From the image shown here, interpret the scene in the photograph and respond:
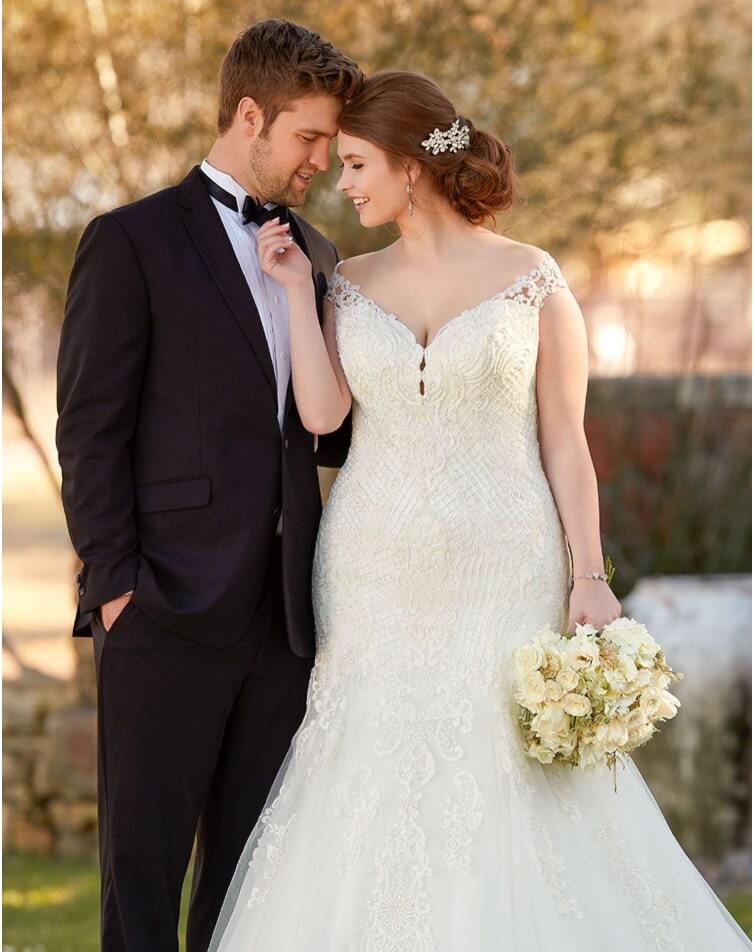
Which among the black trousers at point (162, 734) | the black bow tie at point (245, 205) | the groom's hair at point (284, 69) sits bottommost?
the black trousers at point (162, 734)

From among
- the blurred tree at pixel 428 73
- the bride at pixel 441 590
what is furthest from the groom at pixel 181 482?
the blurred tree at pixel 428 73

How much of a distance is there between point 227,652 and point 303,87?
1.31m

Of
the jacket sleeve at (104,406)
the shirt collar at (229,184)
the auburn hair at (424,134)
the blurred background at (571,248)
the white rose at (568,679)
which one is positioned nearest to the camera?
the white rose at (568,679)

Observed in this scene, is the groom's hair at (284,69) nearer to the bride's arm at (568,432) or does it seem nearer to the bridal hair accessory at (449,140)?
the bridal hair accessory at (449,140)

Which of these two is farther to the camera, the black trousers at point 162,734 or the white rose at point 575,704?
the black trousers at point 162,734

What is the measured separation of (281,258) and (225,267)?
0.43ft

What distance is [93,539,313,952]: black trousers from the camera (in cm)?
309

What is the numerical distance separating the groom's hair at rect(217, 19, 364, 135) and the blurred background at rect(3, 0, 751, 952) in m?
2.03

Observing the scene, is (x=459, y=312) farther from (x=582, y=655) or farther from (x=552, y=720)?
(x=552, y=720)

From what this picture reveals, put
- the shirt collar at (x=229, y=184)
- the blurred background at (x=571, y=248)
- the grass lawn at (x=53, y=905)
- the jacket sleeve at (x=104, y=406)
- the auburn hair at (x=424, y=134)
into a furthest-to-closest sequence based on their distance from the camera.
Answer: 1. the blurred background at (x=571, y=248)
2. the grass lawn at (x=53, y=905)
3. the shirt collar at (x=229, y=184)
4. the auburn hair at (x=424, y=134)
5. the jacket sleeve at (x=104, y=406)

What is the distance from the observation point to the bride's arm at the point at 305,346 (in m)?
3.11

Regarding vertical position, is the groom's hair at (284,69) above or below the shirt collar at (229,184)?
above

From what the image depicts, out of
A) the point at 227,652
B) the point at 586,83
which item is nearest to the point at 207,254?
the point at 227,652

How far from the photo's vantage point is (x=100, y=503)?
3027 mm
